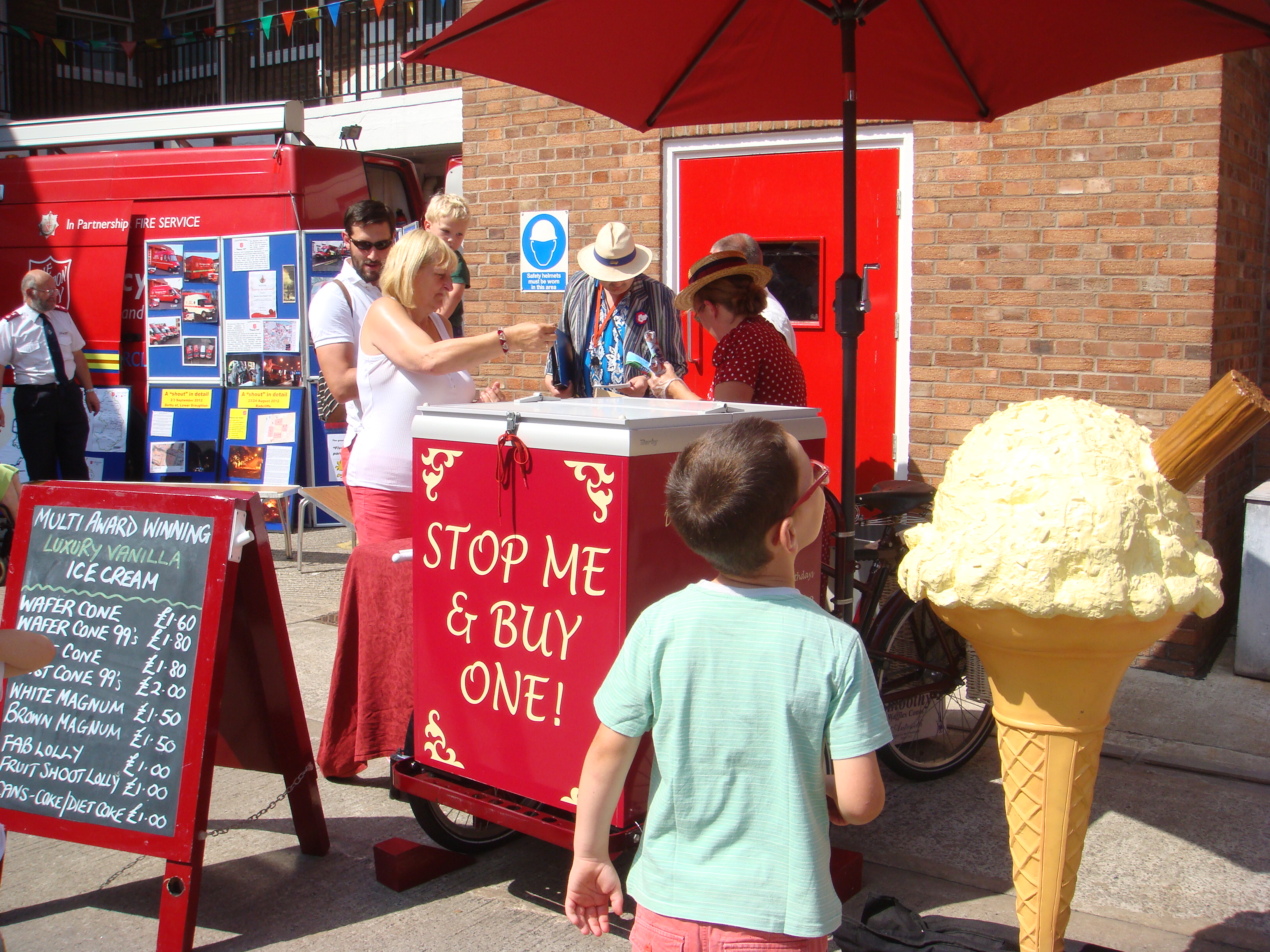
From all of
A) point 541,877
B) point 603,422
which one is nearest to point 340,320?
point 603,422

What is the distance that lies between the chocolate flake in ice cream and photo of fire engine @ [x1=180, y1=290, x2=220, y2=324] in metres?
8.07

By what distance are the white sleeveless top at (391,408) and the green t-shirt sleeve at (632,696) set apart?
207 cm

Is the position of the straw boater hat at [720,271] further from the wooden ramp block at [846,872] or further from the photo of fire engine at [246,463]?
the photo of fire engine at [246,463]

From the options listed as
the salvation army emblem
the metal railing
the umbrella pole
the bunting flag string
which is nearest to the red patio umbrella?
the umbrella pole

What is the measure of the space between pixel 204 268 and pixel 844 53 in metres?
7.02

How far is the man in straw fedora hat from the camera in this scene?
445 cm

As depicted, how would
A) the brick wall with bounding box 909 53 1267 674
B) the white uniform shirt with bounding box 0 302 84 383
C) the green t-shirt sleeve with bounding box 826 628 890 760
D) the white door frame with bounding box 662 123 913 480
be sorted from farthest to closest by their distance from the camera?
the white uniform shirt with bounding box 0 302 84 383
the white door frame with bounding box 662 123 913 480
the brick wall with bounding box 909 53 1267 674
the green t-shirt sleeve with bounding box 826 628 890 760

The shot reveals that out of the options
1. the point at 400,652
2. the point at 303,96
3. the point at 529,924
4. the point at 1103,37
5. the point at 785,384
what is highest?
the point at 303,96

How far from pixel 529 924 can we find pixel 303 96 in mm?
16767

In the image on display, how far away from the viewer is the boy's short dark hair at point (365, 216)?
4859mm

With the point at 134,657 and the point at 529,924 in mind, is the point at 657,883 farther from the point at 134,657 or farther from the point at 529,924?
the point at 134,657

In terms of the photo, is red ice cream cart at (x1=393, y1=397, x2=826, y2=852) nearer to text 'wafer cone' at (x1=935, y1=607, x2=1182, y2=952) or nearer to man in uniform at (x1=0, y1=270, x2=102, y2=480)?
text 'wafer cone' at (x1=935, y1=607, x2=1182, y2=952)

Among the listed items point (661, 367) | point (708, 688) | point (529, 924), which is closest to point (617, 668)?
point (708, 688)

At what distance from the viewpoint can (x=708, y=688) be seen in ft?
6.05
